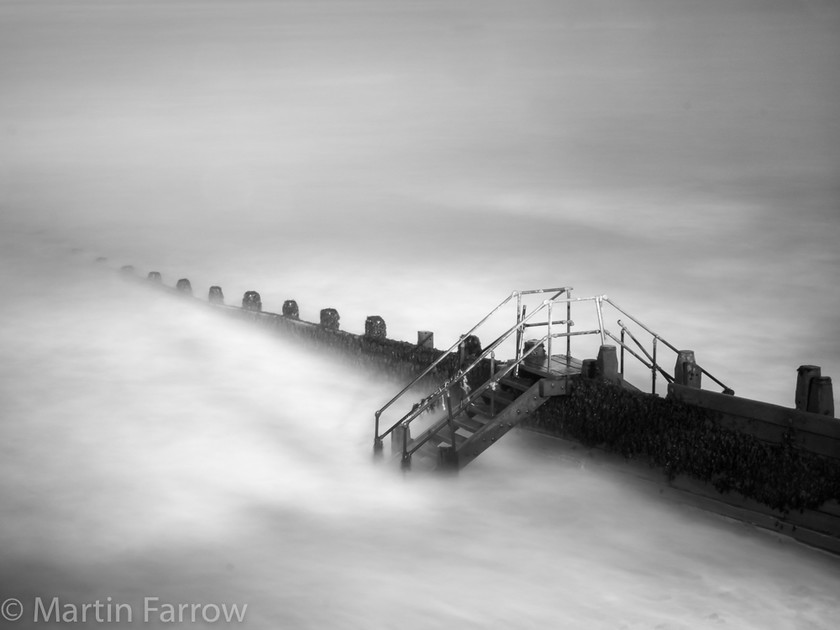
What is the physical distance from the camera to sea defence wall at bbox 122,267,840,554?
14.7 metres

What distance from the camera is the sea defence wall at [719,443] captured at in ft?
48.1

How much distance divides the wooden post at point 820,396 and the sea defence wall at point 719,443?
1cm

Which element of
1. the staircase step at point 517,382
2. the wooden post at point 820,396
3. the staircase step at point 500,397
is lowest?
the staircase step at point 500,397

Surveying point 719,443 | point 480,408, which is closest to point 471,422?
point 480,408

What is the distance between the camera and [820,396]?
48.6ft

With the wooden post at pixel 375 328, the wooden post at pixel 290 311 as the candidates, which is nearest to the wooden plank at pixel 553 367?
the wooden post at pixel 375 328

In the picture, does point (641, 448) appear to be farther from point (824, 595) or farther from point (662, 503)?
point (824, 595)

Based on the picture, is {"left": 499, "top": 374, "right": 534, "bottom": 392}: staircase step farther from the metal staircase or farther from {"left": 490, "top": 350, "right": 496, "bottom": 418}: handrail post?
{"left": 490, "top": 350, "right": 496, "bottom": 418}: handrail post

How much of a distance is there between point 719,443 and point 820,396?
5.00 feet

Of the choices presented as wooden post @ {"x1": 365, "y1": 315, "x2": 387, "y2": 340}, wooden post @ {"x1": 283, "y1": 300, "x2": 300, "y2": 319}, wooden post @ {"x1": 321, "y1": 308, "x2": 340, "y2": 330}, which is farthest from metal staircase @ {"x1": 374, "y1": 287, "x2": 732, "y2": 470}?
wooden post @ {"x1": 283, "y1": 300, "x2": 300, "y2": 319}

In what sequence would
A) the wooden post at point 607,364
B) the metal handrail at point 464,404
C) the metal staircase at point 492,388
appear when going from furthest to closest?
the metal handrail at point 464,404, the metal staircase at point 492,388, the wooden post at point 607,364

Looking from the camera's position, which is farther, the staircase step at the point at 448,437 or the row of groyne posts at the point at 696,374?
the staircase step at the point at 448,437

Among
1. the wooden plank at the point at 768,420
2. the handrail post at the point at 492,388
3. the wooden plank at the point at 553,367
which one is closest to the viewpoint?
the wooden plank at the point at 768,420

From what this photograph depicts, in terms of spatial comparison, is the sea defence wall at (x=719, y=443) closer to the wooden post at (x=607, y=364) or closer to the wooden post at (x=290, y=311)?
the wooden post at (x=607, y=364)
